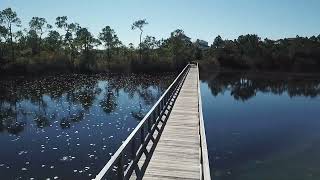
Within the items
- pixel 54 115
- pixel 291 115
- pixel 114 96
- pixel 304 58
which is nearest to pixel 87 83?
pixel 114 96

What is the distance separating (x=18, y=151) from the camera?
21.3m

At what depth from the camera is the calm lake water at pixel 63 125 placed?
18.9m

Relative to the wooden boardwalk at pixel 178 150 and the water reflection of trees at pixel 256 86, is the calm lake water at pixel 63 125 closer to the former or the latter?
the wooden boardwalk at pixel 178 150

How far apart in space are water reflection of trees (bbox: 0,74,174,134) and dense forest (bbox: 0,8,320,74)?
23.1m

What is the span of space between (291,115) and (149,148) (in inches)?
1011

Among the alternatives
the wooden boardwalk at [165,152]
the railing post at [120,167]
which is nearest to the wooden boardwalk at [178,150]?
the wooden boardwalk at [165,152]

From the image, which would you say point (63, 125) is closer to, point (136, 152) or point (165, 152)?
point (165, 152)

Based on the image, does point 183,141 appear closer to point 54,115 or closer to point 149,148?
point 149,148

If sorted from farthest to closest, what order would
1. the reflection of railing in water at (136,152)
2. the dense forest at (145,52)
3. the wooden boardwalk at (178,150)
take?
the dense forest at (145,52) < the wooden boardwalk at (178,150) < the reflection of railing in water at (136,152)

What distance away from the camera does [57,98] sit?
140ft

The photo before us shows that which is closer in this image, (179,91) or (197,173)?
(197,173)

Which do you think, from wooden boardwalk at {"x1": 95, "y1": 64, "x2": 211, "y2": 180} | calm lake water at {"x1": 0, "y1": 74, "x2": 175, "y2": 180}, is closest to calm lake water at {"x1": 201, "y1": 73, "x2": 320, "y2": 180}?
wooden boardwalk at {"x1": 95, "y1": 64, "x2": 211, "y2": 180}

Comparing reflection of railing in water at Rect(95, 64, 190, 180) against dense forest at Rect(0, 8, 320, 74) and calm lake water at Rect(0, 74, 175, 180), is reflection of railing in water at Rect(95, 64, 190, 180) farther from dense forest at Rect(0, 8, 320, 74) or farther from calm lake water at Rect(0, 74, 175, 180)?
dense forest at Rect(0, 8, 320, 74)

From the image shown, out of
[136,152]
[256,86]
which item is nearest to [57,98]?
[136,152]
